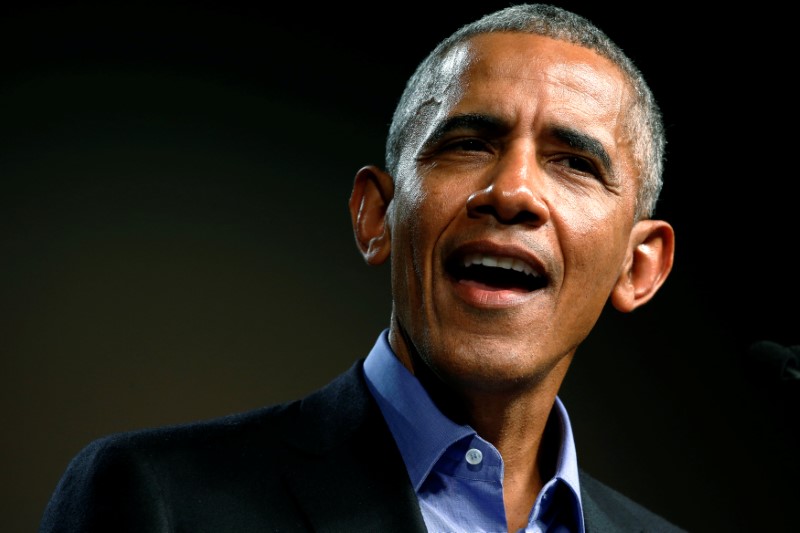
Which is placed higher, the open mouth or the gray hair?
the gray hair

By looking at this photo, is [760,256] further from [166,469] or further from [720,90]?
[166,469]

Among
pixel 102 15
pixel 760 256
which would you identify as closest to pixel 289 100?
pixel 102 15

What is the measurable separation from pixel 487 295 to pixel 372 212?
416 millimetres

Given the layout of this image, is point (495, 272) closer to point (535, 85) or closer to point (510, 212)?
point (510, 212)

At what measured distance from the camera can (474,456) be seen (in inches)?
66.7

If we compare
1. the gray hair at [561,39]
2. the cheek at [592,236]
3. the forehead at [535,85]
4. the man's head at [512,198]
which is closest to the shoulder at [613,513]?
the man's head at [512,198]

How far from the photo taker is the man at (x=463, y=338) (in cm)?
157

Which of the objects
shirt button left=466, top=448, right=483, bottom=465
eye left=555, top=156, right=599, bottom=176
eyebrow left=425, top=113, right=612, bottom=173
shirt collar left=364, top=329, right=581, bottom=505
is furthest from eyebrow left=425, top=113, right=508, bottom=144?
shirt button left=466, top=448, right=483, bottom=465

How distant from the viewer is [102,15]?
8.91 ft

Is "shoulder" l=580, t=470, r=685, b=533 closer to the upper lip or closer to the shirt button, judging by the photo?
the shirt button

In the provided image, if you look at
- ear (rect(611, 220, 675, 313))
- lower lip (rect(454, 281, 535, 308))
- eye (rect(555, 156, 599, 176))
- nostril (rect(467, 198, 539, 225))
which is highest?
eye (rect(555, 156, 599, 176))

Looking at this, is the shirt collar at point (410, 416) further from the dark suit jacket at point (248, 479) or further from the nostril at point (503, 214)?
the nostril at point (503, 214)

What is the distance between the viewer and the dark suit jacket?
4.98 ft

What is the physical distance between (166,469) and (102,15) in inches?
63.0
